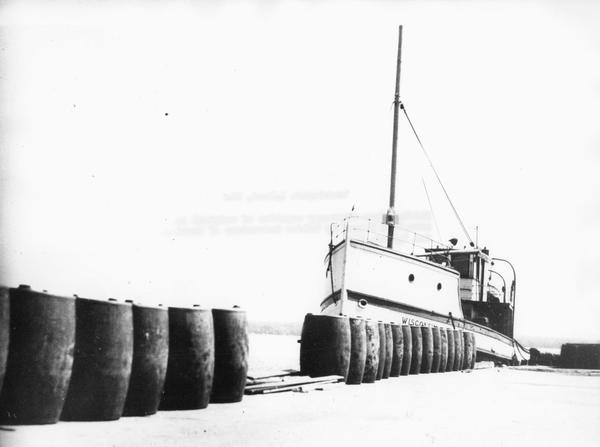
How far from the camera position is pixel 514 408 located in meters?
6.62

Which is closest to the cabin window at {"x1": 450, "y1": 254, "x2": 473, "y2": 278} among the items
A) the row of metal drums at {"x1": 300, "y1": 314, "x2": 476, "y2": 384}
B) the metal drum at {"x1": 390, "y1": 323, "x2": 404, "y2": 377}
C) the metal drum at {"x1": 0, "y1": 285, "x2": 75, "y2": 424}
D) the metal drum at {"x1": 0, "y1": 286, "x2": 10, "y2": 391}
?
the row of metal drums at {"x1": 300, "y1": 314, "x2": 476, "y2": 384}

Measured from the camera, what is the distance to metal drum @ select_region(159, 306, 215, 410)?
5145mm

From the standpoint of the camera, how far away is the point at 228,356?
569 centimetres

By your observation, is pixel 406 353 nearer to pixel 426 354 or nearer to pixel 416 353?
pixel 416 353

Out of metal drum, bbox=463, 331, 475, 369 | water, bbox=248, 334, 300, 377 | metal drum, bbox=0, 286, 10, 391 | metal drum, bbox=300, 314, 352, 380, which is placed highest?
metal drum, bbox=0, 286, 10, 391

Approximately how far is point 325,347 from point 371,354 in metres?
1.06

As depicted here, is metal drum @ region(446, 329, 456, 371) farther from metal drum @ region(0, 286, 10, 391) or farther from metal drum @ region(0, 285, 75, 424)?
metal drum @ region(0, 286, 10, 391)

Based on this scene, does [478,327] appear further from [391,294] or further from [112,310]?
[112,310]

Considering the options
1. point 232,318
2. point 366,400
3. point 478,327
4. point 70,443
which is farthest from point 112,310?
point 478,327

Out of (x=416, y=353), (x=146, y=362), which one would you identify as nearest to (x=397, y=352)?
(x=416, y=353)

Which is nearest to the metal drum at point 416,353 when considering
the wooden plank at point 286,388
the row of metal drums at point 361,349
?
the row of metal drums at point 361,349

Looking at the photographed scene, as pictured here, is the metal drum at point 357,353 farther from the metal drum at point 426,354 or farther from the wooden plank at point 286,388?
the metal drum at point 426,354

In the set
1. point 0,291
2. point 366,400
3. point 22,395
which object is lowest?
point 366,400

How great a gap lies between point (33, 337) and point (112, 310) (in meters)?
0.64
